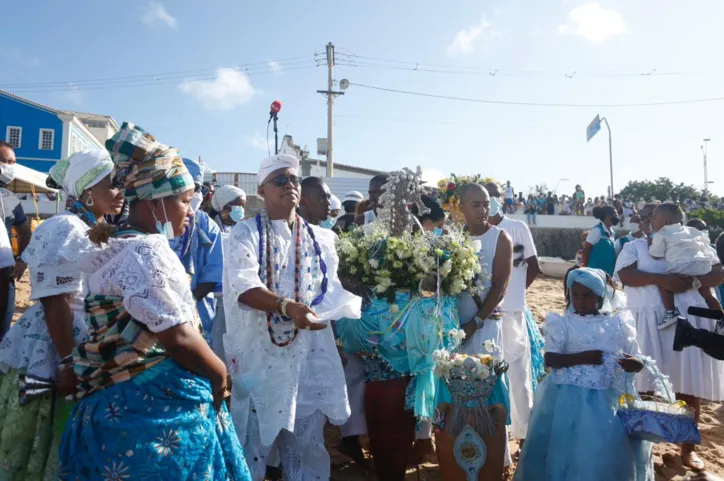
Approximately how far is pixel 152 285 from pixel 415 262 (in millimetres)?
2249

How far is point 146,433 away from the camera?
6.70 ft

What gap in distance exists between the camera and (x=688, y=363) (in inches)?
209

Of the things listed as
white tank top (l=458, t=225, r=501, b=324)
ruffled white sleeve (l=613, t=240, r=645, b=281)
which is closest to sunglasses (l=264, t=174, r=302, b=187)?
white tank top (l=458, t=225, r=501, b=324)

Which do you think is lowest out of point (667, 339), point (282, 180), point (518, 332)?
point (667, 339)

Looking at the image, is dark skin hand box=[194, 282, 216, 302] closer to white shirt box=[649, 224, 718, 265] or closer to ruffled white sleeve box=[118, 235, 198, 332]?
ruffled white sleeve box=[118, 235, 198, 332]

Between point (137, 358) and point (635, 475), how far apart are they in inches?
129

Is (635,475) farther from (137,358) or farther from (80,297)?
(80,297)

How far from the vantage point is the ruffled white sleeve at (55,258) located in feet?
8.31

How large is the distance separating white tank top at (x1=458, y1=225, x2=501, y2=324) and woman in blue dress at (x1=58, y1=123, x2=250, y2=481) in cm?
250

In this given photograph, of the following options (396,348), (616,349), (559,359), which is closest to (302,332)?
(396,348)

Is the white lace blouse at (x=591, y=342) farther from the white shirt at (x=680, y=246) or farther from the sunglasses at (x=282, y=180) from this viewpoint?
the sunglasses at (x=282, y=180)

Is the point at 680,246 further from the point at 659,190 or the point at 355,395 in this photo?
the point at 659,190

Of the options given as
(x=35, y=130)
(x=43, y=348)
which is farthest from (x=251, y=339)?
(x=35, y=130)

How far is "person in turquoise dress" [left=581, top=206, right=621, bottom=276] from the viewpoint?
8820 mm
